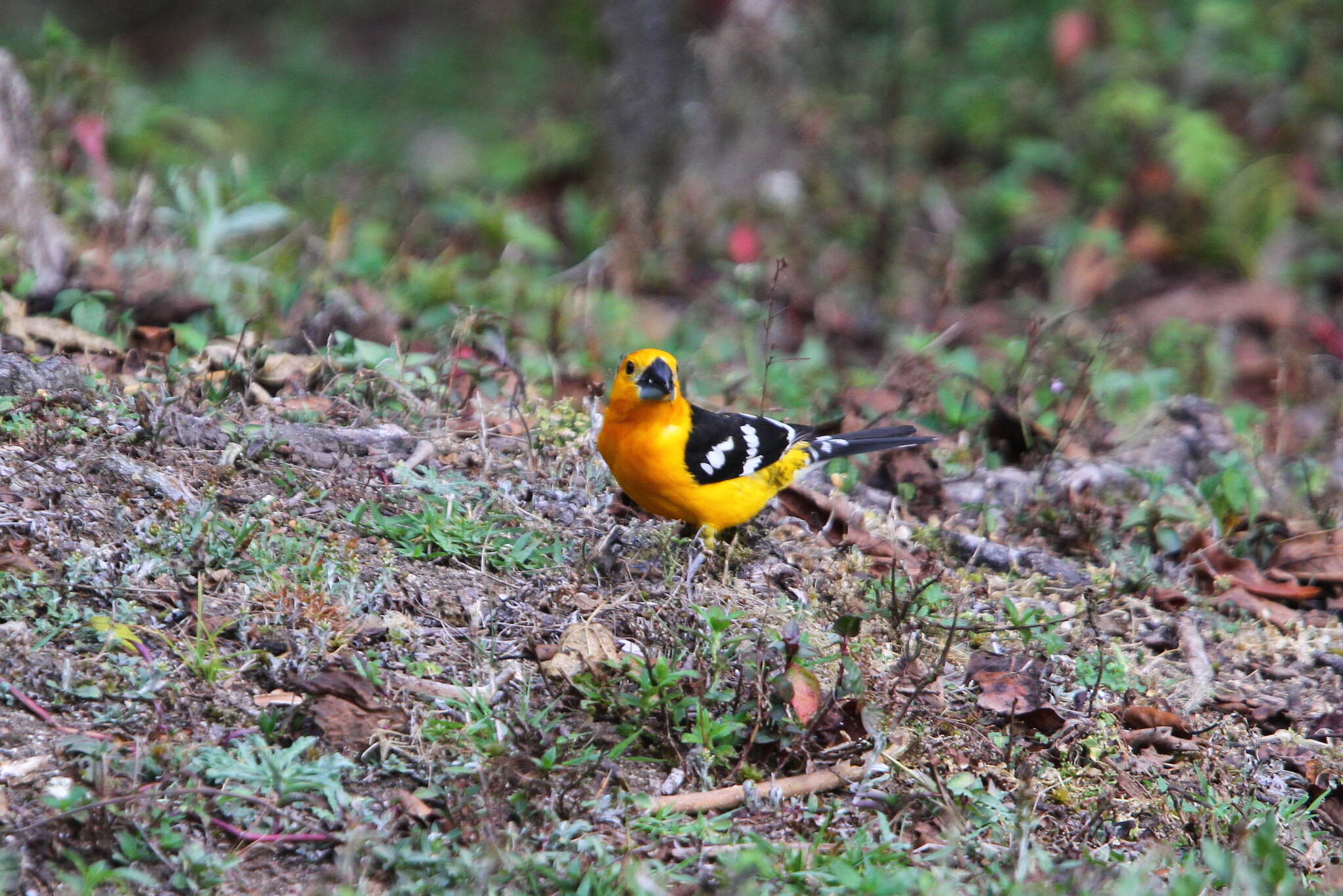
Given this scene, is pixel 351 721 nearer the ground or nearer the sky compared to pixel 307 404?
nearer the ground

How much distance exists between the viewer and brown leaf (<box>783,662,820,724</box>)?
3477 mm

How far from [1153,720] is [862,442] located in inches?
63.9

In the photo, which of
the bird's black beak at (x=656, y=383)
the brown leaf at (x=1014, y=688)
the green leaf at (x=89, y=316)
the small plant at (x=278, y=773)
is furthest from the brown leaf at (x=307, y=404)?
the brown leaf at (x=1014, y=688)

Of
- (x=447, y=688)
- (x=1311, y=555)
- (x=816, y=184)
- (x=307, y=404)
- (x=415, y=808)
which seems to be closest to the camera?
(x=415, y=808)

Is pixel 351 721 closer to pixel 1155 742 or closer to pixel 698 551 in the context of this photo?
pixel 698 551

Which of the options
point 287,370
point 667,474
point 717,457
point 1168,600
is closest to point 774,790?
point 667,474

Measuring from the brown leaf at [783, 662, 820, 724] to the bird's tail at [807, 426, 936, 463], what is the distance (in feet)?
5.05

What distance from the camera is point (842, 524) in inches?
187

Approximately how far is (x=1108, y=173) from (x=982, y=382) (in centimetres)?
368

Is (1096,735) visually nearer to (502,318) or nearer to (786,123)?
(502,318)

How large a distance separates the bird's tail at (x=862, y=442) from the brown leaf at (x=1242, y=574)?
1113 mm

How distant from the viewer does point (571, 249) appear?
8.06 metres

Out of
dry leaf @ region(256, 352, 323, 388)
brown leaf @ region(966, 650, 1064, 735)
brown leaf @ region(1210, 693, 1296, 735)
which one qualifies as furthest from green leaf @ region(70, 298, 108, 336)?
brown leaf @ region(1210, 693, 1296, 735)

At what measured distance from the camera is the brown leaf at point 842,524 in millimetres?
4562
